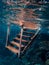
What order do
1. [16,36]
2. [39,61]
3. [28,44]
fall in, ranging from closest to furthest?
[39,61] → [28,44] → [16,36]

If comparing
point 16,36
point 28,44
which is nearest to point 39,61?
point 28,44

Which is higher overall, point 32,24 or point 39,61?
point 32,24

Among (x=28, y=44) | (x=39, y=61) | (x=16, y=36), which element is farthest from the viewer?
(x=16, y=36)

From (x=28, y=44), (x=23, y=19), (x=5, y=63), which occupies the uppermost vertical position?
(x=23, y=19)

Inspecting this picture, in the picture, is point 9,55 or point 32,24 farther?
point 32,24

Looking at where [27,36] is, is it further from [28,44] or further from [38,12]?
[38,12]

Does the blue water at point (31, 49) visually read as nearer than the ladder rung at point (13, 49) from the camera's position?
Yes

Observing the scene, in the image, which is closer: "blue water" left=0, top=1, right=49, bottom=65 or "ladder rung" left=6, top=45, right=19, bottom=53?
"blue water" left=0, top=1, right=49, bottom=65
